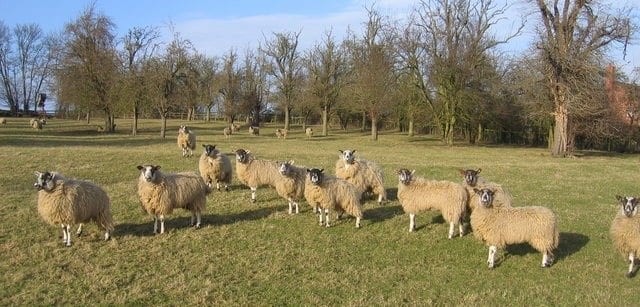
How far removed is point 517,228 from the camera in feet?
31.2

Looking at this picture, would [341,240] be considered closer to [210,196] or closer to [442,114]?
[210,196]

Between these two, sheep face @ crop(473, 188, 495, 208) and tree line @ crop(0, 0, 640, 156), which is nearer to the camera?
sheep face @ crop(473, 188, 495, 208)

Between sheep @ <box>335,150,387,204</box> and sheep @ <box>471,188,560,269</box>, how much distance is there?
480 centimetres

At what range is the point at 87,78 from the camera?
50.6 meters

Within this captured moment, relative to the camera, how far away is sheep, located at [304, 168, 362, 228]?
12.1 metres

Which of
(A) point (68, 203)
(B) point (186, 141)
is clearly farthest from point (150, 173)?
(B) point (186, 141)

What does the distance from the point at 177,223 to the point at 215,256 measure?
2668 mm

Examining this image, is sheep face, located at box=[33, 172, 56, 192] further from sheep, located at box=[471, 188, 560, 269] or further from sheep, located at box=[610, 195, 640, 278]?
sheep, located at box=[610, 195, 640, 278]

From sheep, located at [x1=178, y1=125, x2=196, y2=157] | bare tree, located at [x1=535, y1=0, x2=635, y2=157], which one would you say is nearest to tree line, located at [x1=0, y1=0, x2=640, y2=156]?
bare tree, located at [x1=535, y1=0, x2=635, y2=157]

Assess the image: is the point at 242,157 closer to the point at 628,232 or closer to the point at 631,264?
the point at 628,232

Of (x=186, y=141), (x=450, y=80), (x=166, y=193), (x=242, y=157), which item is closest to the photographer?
(x=166, y=193)

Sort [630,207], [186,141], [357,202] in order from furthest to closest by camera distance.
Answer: [186,141] → [357,202] → [630,207]

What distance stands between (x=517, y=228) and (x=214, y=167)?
9.63 metres

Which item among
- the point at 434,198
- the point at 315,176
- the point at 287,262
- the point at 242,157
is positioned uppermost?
the point at 242,157
